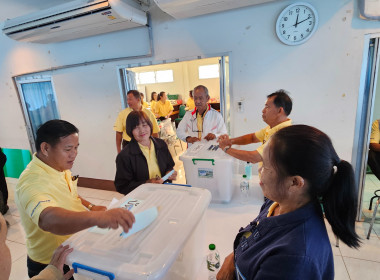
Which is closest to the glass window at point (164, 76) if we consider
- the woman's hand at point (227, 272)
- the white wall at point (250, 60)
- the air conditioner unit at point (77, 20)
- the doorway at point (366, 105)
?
the white wall at point (250, 60)

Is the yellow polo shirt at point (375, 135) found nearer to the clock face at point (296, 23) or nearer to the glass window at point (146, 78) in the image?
the clock face at point (296, 23)

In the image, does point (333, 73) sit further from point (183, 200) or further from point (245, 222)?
point (183, 200)

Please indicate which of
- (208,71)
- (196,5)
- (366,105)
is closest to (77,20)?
(196,5)

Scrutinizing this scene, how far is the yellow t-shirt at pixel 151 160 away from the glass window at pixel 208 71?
23.8 ft

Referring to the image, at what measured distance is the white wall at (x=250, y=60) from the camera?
2.11 m

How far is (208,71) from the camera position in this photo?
838cm

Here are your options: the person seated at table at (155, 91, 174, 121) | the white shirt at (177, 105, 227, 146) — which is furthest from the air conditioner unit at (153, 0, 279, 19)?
the person seated at table at (155, 91, 174, 121)

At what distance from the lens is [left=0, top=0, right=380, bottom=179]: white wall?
2.11 m

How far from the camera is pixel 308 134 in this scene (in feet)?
1.97

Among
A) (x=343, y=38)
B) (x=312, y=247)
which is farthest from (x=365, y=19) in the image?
(x=312, y=247)

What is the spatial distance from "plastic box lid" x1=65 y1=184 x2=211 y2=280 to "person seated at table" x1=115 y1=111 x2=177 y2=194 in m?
0.50

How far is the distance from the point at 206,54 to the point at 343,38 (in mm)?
1360

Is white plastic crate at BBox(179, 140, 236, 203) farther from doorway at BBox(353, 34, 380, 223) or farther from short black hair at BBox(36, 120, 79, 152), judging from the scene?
doorway at BBox(353, 34, 380, 223)

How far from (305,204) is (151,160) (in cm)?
105
